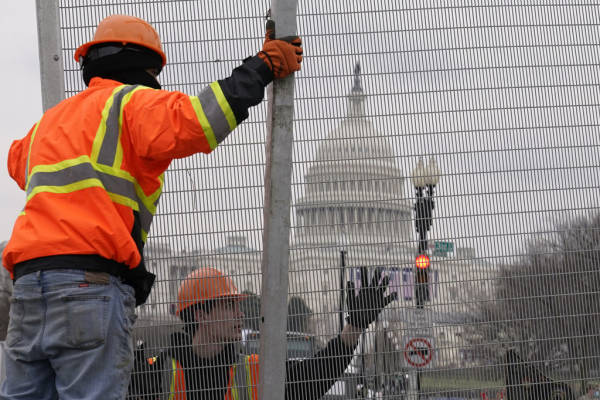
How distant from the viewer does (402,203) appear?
4.27m

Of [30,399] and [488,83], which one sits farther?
[488,83]

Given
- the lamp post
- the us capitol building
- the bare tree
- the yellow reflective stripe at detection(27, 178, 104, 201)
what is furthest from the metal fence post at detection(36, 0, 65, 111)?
the bare tree

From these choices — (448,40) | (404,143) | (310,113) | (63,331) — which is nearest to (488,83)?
(448,40)

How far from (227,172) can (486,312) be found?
1663 mm

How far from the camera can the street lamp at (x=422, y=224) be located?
4.24 m

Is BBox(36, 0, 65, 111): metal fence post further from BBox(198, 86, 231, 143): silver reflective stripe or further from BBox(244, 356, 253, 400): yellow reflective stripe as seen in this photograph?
BBox(244, 356, 253, 400): yellow reflective stripe

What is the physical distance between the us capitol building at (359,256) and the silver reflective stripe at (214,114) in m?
1.34

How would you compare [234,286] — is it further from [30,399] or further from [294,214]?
[30,399]

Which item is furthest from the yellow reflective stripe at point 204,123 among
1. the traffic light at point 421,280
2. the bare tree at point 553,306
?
the bare tree at point 553,306

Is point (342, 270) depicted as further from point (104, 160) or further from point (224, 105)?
point (104, 160)

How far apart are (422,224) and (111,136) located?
197cm

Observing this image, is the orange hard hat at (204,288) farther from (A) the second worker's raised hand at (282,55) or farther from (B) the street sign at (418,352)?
(A) the second worker's raised hand at (282,55)

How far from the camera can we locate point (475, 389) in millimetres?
4324

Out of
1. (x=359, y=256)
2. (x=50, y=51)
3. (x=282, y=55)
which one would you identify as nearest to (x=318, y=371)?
(x=359, y=256)
